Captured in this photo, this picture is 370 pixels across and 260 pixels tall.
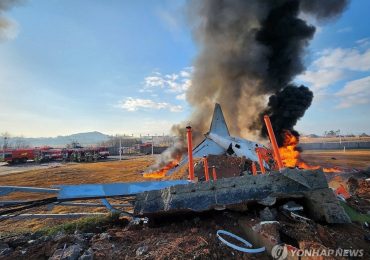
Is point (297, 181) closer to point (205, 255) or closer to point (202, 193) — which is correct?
point (202, 193)

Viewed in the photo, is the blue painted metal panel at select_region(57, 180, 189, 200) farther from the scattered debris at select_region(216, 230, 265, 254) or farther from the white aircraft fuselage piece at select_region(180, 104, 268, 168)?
the white aircraft fuselage piece at select_region(180, 104, 268, 168)

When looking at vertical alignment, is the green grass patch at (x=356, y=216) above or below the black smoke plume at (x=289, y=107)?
below

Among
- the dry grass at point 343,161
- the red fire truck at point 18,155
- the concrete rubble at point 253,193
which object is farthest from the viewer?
the red fire truck at point 18,155

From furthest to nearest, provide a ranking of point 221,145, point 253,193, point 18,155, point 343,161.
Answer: point 18,155 < point 343,161 < point 221,145 < point 253,193

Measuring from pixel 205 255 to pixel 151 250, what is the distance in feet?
2.90

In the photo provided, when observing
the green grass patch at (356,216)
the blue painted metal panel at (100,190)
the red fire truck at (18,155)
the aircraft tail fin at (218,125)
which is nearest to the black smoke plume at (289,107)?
the aircraft tail fin at (218,125)

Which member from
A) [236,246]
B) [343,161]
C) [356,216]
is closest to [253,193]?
[236,246]

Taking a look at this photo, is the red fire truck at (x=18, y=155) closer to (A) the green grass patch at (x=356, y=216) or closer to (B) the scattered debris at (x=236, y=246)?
(B) the scattered debris at (x=236, y=246)

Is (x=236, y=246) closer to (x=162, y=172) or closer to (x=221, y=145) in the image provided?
(x=221, y=145)

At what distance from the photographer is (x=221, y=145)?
15875 mm

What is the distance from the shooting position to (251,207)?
4.87 m

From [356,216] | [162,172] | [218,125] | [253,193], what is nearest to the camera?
[253,193]

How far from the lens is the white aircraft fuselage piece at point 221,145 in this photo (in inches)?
553

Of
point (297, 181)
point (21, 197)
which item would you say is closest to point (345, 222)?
point (297, 181)
